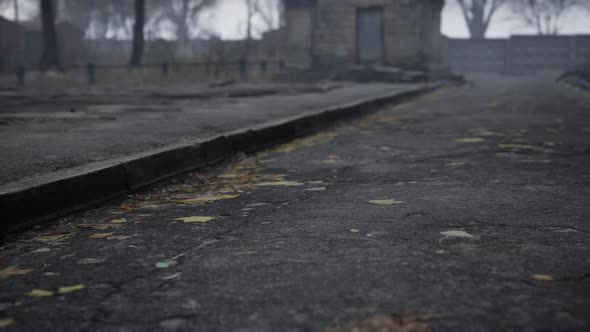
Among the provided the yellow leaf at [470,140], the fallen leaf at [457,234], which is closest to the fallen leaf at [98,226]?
the fallen leaf at [457,234]

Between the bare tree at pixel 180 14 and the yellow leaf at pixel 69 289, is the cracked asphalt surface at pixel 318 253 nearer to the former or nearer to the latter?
the yellow leaf at pixel 69 289

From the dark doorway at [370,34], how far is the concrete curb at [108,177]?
64.7ft

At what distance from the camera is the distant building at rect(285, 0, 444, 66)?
24969 mm

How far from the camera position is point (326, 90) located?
48.1 feet

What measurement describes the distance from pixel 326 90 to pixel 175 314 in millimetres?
12916

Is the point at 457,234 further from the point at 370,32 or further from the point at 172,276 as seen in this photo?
the point at 370,32

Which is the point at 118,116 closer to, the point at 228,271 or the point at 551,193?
the point at 551,193

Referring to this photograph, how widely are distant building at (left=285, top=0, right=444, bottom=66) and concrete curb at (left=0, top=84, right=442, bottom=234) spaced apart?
19.5m

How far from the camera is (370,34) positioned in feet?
83.7

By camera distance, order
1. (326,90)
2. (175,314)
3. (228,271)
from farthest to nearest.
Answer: (326,90) → (228,271) → (175,314)

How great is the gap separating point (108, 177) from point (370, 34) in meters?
22.6

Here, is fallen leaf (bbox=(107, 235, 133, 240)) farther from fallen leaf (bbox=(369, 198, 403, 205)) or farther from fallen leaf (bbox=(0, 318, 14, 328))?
fallen leaf (bbox=(369, 198, 403, 205))

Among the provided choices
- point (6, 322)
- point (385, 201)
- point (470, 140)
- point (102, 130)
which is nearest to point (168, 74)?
point (102, 130)

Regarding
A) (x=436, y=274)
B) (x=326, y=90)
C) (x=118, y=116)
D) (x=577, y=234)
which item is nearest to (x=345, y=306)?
(x=436, y=274)
